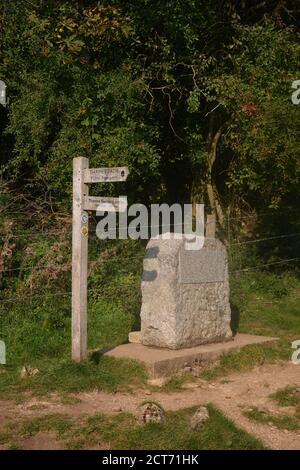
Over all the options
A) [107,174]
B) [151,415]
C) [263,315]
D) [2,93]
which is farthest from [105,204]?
[2,93]

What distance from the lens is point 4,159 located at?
12898mm

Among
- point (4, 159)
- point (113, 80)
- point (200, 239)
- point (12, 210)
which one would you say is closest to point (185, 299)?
point (200, 239)

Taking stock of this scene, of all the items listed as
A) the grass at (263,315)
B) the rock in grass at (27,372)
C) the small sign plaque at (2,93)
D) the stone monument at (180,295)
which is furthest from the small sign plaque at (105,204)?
the small sign plaque at (2,93)

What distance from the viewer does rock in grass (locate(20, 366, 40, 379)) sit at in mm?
6918

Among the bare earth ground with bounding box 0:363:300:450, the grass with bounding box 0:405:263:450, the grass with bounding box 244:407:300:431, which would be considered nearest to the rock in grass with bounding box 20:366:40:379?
the bare earth ground with bounding box 0:363:300:450

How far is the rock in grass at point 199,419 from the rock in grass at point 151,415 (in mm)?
251

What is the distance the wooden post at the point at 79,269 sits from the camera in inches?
285

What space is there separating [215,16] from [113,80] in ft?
9.41

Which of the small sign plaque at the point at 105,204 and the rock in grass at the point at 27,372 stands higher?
the small sign plaque at the point at 105,204

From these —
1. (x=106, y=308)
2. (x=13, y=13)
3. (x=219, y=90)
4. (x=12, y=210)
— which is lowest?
(x=106, y=308)

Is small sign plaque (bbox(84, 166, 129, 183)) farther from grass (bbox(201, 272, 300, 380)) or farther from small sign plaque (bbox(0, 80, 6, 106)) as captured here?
small sign plaque (bbox(0, 80, 6, 106))

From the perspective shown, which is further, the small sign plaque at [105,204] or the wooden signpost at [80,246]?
the wooden signpost at [80,246]

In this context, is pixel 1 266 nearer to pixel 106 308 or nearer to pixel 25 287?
pixel 25 287

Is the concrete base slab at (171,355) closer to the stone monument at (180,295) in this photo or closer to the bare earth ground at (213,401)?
the stone monument at (180,295)
